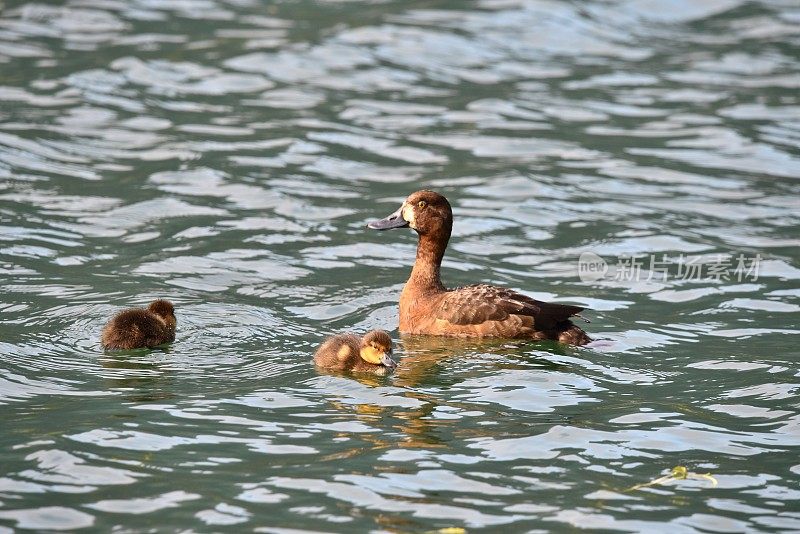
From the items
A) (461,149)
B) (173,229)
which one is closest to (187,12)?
(461,149)

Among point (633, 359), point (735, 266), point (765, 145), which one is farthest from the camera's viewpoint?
point (765, 145)

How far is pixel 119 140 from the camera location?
15.5 meters

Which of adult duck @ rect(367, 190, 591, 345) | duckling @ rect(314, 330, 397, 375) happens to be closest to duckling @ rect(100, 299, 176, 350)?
duckling @ rect(314, 330, 397, 375)

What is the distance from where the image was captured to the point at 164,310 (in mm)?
9594

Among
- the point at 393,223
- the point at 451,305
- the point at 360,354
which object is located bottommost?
the point at 360,354

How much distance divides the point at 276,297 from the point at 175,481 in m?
4.09

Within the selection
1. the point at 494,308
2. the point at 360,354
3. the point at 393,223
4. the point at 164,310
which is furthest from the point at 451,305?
the point at 164,310

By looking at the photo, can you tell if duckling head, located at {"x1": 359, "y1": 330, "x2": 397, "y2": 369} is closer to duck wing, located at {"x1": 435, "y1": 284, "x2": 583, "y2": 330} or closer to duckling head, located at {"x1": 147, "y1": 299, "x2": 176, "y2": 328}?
duck wing, located at {"x1": 435, "y1": 284, "x2": 583, "y2": 330}

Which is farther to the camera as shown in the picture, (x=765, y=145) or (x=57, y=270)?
(x=765, y=145)

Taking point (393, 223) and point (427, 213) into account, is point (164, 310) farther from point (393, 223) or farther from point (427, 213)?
point (427, 213)

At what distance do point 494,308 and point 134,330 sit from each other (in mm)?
2639

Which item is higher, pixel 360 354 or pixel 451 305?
pixel 451 305

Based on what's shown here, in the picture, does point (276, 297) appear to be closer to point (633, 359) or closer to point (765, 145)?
point (633, 359)

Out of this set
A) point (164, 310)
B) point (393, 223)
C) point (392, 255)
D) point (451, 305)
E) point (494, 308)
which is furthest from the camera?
point (392, 255)
